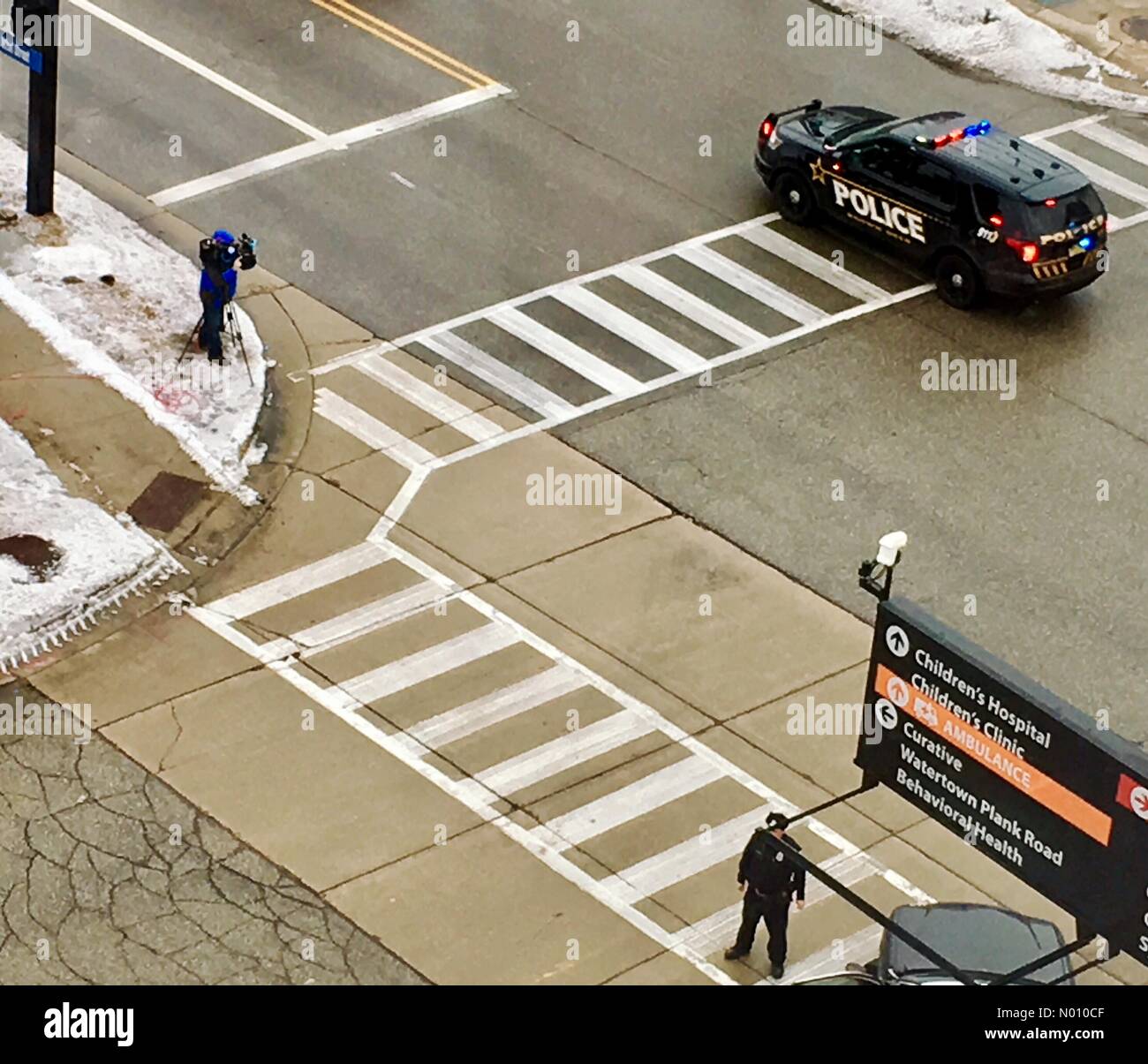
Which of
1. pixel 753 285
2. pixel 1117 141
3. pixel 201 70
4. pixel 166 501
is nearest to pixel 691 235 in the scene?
pixel 753 285

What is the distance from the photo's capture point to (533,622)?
20.3m

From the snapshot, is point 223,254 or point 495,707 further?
point 223,254

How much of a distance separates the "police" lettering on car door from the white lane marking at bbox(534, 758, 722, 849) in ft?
28.6

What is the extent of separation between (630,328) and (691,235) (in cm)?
225

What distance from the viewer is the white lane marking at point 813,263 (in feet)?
84.0

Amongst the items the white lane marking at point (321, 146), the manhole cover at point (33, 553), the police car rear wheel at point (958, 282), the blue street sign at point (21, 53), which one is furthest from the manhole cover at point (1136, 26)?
the manhole cover at point (33, 553)

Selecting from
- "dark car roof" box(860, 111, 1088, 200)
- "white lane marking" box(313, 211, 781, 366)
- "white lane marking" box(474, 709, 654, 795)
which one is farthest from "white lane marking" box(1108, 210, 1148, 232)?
"white lane marking" box(474, 709, 654, 795)

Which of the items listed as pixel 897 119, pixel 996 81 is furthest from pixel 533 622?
pixel 996 81

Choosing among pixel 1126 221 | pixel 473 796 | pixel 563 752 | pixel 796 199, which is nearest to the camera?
pixel 473 796

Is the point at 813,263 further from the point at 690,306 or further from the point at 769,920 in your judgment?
the point at 769,920

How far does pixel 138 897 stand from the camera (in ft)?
56.7

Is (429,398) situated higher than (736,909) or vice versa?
(429,398)

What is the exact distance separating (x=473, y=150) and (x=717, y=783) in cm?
1112

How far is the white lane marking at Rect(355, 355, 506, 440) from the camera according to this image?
22.9 m
